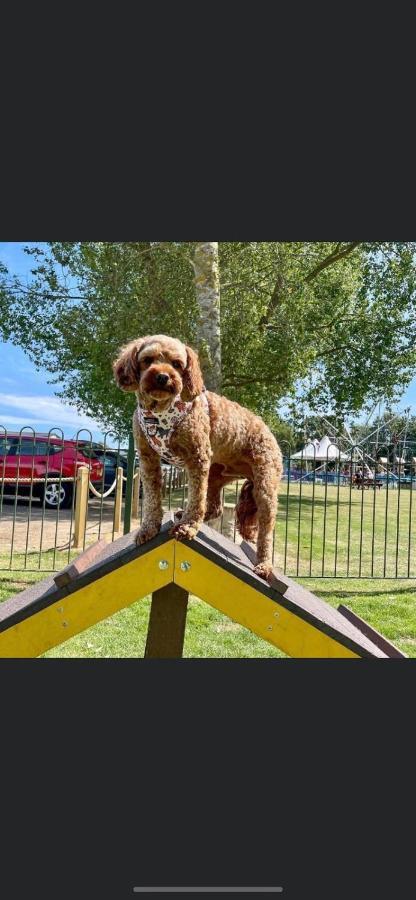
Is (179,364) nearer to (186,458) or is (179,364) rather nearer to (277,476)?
(186,458)

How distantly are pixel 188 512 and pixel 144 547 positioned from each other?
21 centimetres

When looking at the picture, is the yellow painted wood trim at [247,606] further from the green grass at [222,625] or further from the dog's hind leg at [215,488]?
the green grass at [222,625]

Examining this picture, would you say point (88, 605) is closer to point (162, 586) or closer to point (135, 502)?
point (162, 586)

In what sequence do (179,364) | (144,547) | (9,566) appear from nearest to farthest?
(179,364)
(144,547)
(9,566)

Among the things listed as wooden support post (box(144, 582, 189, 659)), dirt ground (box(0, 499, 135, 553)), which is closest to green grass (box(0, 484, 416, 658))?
dirt ground (box(0, 499, 135, 553))

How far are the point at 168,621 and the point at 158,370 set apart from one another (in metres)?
Answer: 1.21

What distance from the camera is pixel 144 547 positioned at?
245 cm

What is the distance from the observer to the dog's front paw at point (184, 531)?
2408 millimetres

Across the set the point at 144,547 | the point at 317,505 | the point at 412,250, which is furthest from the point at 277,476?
the point at 317,505

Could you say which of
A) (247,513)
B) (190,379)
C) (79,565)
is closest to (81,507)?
(79,565)

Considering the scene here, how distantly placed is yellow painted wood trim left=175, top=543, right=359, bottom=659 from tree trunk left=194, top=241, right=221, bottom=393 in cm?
464

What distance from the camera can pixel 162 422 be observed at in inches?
92.7

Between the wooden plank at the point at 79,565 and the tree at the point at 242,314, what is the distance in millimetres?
3859

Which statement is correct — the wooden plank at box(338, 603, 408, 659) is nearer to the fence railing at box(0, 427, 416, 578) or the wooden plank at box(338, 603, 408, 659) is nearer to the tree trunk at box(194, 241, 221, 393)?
the fence railing at box(0, 427, 416, 578)
